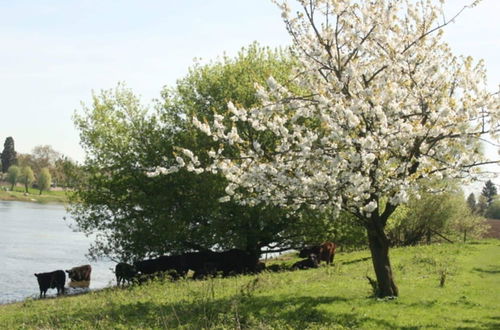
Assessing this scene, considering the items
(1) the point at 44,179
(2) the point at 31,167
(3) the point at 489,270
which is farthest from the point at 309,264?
(2) the point at 31,167

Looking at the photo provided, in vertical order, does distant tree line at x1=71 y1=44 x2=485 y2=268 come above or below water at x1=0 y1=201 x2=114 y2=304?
above

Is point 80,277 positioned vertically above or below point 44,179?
below

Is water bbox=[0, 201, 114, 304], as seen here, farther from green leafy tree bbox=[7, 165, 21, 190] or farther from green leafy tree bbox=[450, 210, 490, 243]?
green leafy tree bbox=[7, 165, 21, 190]

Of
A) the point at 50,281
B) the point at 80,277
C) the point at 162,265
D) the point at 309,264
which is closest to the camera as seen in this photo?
the point at 50,281

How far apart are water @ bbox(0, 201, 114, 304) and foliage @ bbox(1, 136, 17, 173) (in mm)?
120918

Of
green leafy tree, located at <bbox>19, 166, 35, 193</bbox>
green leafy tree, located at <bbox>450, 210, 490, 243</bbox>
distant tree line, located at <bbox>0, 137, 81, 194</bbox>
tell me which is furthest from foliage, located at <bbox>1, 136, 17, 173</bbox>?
green leafy tree, located at <bbox>450, 210, 490, 243</bbox>

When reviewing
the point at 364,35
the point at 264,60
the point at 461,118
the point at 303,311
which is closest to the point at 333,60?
the point at 364,35

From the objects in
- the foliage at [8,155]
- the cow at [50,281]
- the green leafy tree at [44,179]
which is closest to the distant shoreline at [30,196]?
the green leafy tree at [44,179]

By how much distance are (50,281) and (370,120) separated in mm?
24734

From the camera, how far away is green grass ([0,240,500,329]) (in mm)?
15711

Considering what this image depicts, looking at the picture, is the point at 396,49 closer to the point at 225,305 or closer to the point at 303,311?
the point at 303,311

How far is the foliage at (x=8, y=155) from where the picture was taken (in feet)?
619

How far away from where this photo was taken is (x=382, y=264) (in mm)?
18281

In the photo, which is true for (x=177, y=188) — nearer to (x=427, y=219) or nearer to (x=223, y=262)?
(x=223, y=262)
